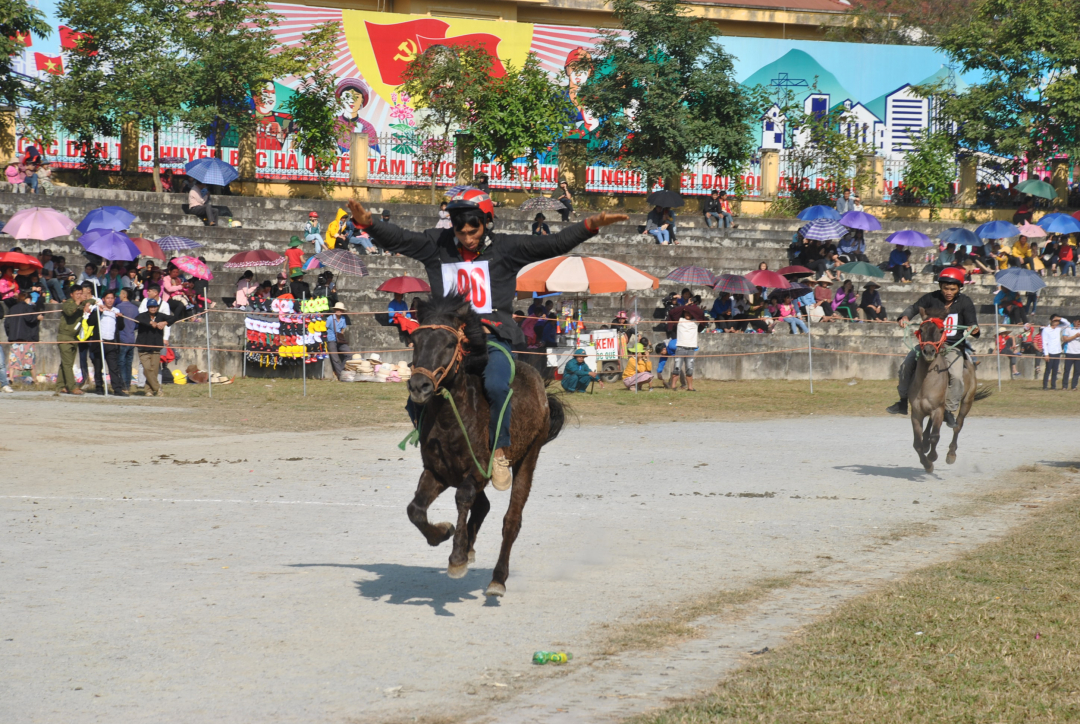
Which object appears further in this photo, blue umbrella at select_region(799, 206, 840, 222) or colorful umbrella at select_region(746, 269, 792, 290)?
blue umbrella at select_region(799, 206, 840, 222)

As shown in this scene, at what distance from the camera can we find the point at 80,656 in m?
6.11

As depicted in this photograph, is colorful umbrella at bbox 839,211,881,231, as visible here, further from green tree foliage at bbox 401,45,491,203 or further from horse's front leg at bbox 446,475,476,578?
horse's front leg at bbox 446,475,476,578

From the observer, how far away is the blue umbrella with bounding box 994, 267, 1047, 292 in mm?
30400

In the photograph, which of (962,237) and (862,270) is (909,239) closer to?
(962,237)

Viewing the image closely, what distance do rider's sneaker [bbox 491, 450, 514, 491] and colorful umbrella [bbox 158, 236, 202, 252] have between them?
22198mm

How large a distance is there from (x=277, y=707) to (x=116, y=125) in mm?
31075

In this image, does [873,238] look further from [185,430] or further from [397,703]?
[397,703]

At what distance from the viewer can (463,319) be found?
24.3ft

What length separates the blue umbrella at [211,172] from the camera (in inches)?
1238

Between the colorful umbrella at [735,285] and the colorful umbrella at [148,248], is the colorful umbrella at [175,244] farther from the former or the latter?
the colorful umbrella at [735,285]

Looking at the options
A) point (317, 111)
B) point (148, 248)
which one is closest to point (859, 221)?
point (317, 111)

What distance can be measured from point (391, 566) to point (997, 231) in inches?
1152

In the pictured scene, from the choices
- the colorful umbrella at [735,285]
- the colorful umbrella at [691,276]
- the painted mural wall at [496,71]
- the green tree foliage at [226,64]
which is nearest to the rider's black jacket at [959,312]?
the colorful umbrella at [735,285]

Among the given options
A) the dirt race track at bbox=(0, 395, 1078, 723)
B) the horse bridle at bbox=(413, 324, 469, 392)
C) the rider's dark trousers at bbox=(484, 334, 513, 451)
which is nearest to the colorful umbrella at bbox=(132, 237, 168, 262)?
the dirt race track at bbox=(0, 395, 1078, 723)
